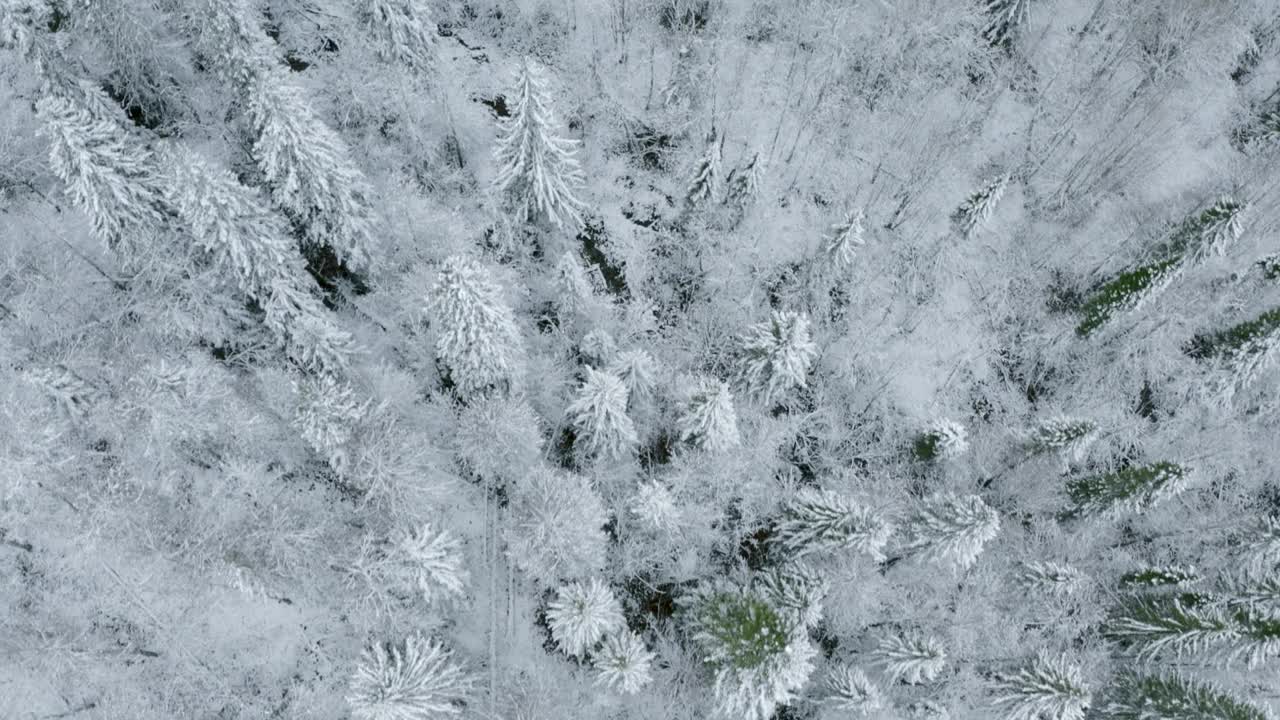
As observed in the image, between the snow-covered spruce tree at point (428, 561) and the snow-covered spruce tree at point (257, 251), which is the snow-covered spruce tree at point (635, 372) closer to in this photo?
the snow-covered spruce tree at point (428, 561)

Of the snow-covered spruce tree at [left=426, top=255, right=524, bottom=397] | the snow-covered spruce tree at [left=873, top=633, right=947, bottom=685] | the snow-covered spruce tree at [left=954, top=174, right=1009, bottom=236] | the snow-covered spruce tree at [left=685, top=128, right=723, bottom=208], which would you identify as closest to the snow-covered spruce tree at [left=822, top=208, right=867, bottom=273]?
the snow-covered spruce tree at [left=954, top=174, right=1009, bottom=236]

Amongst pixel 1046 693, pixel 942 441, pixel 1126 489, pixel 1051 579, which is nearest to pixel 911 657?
pixel 1046 693

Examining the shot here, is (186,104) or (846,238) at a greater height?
(846,238)

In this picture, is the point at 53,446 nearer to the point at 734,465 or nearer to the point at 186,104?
the point at 186,104

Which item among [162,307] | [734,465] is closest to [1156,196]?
[734,465]

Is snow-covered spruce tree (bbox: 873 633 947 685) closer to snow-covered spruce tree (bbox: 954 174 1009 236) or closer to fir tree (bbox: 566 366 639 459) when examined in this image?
fir tree (bbox: 566 366 639 459)

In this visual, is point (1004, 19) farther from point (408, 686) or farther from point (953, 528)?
point (408, 686)

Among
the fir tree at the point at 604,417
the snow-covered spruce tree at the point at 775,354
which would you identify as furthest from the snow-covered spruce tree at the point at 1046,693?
the fir tree at the point at 604,417
